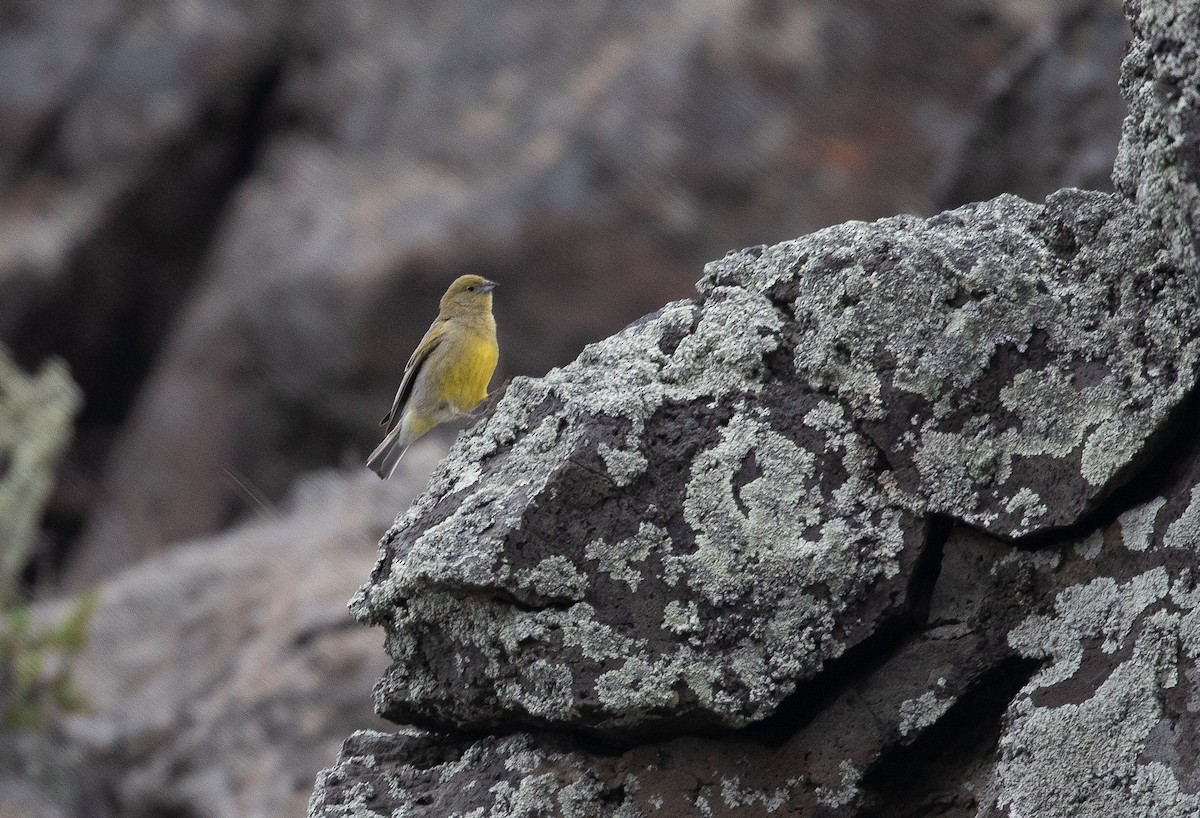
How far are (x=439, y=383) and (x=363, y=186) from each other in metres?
9.16

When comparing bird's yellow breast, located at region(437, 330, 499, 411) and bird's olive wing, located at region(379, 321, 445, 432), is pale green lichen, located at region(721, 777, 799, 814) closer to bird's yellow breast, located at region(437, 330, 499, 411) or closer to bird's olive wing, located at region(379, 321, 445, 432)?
bird's yellow breast, located at region(437, 330, 499, 411)

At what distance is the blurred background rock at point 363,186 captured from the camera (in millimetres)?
14594

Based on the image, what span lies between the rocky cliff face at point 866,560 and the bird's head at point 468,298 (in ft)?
11.0

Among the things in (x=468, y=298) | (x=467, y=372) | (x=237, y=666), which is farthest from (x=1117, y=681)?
(x=237, y=666)

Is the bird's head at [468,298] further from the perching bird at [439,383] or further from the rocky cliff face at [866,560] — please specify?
the rocky cliff face at [866,560]

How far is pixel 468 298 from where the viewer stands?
7559mm

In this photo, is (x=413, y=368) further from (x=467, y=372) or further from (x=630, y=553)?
(x=630, y=553)

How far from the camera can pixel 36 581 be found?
14.1m

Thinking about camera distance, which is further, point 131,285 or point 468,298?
point 131,285

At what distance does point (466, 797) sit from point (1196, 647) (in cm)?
203

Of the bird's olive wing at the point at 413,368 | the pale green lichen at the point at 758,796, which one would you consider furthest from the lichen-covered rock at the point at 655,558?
the bird's olive wing at the point at 413,368

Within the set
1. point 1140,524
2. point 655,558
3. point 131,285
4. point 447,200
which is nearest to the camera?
point 1140,524

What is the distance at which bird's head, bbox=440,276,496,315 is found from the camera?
7.47 meters

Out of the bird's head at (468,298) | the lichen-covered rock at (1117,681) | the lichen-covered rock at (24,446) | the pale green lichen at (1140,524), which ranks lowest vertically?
the lichen-covered rock at (1117,681)
